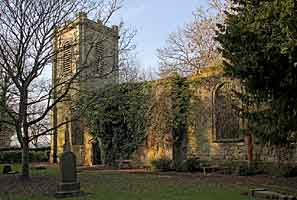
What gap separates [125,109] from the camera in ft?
79.9

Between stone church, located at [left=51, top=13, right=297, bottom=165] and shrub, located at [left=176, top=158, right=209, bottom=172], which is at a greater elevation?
stone church, located at [left=51, top=13, right=297, bottom=165]

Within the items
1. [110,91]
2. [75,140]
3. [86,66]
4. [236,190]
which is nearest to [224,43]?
[236,190]

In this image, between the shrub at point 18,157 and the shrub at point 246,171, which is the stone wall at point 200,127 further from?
the shrub at point 18,157

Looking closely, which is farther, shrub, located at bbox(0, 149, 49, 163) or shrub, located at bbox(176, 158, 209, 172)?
shrub, located at bbox(0, 149, 49, 163)

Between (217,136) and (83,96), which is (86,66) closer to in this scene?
(83,96)

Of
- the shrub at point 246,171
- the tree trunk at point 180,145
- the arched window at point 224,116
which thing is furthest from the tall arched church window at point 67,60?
the shrub at point 246,171

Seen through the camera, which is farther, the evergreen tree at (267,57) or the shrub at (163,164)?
the shrub at (163,164)

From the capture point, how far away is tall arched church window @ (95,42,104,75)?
17.8 m

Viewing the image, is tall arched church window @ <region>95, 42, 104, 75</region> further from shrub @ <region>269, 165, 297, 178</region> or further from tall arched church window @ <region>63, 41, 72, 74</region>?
shrub @ <region>269, 165, 297, 178</region>

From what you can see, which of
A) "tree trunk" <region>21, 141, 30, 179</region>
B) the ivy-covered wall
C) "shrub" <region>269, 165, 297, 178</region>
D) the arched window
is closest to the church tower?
the ivy-covered wall

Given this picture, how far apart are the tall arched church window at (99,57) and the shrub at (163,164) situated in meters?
6.25

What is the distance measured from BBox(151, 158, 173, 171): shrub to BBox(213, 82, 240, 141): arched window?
9.38 feet

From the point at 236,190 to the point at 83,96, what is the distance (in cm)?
966

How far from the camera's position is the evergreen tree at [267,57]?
31.0ft
